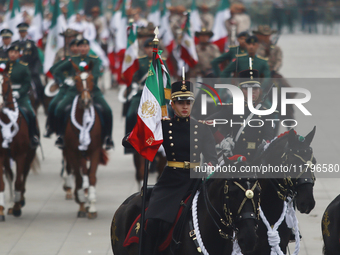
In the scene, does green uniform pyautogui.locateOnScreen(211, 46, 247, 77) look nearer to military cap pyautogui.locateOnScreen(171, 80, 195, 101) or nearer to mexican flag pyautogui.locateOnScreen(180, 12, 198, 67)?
mexican flag pyautogui.locateOnScreen(180, 12, 198, 67)

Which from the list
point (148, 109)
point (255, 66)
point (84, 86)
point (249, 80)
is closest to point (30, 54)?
point (84, 86)

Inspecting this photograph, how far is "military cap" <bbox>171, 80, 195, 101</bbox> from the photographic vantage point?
6156 mm

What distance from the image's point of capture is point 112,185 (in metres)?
12.9

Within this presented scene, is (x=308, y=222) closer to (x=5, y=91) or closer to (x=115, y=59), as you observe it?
(x=5, y=91)

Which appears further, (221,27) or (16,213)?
(221,27)

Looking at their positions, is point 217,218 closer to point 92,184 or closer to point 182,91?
point 182,91

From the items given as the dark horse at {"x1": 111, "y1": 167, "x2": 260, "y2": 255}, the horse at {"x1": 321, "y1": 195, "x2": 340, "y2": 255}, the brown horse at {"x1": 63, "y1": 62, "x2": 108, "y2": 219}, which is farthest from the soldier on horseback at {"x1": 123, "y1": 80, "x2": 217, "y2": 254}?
the brown horse at {"x1": 63, "y1": 62, "x2": 108, "y2": 219}

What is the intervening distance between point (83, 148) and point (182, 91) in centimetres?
470

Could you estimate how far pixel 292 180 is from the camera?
6016 mm

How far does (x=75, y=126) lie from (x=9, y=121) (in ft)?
3.56

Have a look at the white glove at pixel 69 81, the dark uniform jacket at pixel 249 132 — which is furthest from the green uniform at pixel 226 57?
the dark uniform jacket at pixel 249 132

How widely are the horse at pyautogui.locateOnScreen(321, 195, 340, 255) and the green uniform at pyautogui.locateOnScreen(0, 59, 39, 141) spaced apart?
593 centimetres

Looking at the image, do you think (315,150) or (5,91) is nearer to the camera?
(5,91)

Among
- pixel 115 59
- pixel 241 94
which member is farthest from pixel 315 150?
pixel 115 59
